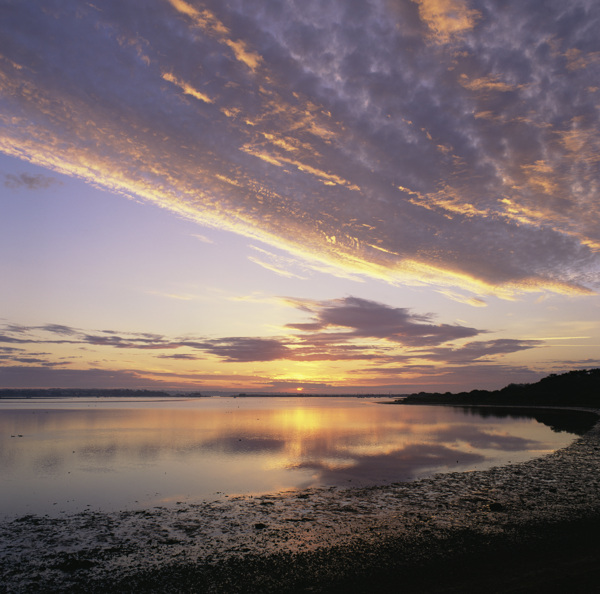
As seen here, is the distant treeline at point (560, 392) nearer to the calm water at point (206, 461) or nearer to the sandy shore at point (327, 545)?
the calm water at point (206, 461)

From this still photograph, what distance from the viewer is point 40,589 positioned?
1125 centimetres

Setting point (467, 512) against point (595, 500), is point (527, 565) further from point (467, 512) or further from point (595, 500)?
point (595, 500)

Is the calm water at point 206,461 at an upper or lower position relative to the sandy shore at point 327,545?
lower

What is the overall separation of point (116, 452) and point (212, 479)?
15637 millimetres

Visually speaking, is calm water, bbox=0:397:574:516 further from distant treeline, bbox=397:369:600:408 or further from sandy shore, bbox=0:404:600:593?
distant treeline, bbox=397:369:600:408

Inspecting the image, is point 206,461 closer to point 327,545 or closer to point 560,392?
point 327,545

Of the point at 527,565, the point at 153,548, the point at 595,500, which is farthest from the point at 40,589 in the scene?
the point at 595,500

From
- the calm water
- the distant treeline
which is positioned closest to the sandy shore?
the calm water

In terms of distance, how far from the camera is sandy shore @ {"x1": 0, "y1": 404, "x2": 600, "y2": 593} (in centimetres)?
1131

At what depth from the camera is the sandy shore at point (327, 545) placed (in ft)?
37.1

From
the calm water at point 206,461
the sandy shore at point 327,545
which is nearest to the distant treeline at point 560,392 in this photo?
the calm water at point 206,461

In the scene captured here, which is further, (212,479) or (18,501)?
(212,479)

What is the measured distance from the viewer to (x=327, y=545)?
14.1 m

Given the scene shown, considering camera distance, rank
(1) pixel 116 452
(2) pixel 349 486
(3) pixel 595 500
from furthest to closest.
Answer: (1) pixel 116 452, (2) pixel 349 486, (3) pixel 595 500
